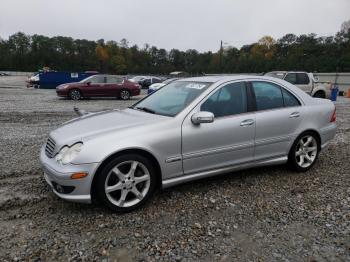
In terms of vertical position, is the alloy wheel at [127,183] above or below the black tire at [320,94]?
below

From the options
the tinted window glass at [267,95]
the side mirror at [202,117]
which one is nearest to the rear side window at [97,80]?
the tinted window glass at [267,95]

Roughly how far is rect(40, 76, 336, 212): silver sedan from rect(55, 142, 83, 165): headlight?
0.04ft

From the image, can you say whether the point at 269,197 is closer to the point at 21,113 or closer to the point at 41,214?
the point at 41,214

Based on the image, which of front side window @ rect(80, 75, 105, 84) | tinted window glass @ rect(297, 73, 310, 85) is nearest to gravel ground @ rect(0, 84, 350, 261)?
tinted window glass @ rect(297, 73, 310, 85)

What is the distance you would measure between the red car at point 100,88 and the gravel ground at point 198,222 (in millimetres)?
12604

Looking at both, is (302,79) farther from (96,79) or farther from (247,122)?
(247,122)

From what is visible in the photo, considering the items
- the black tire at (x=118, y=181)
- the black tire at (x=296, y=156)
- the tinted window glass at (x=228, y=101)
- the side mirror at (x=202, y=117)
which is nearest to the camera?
the black tire at (x=118, y=181)

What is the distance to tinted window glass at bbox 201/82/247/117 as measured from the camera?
414 centimetres

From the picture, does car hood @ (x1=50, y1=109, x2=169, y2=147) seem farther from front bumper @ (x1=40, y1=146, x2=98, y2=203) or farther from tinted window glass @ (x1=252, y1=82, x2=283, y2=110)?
tinted window glass @ (x1=252, y1=82, x2=283, y2=110)

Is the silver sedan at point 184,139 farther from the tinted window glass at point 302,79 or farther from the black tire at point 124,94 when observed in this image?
the black tire at point 124,94

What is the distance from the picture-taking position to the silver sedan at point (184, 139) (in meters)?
3.43

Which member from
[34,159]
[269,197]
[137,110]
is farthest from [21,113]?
[269,197]

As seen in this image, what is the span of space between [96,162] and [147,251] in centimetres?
103

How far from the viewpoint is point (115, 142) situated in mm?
3443
